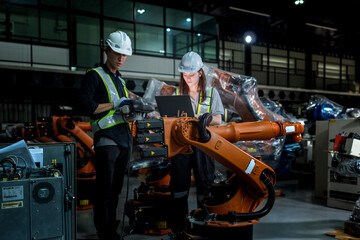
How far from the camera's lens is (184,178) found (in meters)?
2.44

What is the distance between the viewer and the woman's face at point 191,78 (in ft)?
9.22

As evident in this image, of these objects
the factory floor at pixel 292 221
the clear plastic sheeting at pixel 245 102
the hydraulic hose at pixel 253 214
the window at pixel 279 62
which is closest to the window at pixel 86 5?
the clear plastic sheeting at pixel 245 102

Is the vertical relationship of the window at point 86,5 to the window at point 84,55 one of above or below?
above

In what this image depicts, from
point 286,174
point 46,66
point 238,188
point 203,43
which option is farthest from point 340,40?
point 238,188

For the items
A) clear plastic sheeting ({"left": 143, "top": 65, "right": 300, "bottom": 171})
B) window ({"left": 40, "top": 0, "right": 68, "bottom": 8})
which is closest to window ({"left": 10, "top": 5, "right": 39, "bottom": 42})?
window ({"left": 40, "top": 0, "right": 68, "bottom": 8})

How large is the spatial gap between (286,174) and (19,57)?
8248mm

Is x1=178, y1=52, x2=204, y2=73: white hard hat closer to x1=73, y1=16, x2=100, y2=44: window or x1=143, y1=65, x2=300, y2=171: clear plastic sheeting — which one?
x1=143, y1=65, x2=300, y2=171: clear plastic sheeting

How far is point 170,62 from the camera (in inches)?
474

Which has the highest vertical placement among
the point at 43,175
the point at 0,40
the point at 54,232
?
the point at 0,40

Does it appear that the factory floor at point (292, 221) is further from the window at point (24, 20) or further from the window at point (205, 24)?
the window at point (205, 24)

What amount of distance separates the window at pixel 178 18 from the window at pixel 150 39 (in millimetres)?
774

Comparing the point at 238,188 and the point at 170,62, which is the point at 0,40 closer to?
the point at 170,62

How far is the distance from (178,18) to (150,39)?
1.78 m

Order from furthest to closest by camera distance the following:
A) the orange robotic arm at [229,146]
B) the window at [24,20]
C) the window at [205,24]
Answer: the window at [205,24], the window at [24,20], the orange robotic arm at [229,146]
